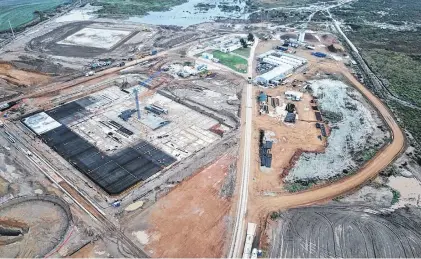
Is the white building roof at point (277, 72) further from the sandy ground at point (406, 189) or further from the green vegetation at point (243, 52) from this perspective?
the sandy ground at point (406, 189)

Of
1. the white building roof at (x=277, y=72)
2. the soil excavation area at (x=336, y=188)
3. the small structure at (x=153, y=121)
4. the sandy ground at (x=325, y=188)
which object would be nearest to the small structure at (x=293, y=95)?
the white building roof at (x=277, y=72)

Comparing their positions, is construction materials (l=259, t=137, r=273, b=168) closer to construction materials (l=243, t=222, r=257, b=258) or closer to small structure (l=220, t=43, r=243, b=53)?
construction materials (l=243, t=222, r=257, b=258)

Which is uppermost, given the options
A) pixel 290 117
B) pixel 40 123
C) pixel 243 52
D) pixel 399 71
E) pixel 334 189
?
pixel 243 52

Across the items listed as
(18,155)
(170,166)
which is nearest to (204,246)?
(170,166)

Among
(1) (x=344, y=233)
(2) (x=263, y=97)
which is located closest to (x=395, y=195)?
(1) (x=344, y=233)

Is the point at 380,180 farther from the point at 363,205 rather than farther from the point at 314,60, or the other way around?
the point at 314,60

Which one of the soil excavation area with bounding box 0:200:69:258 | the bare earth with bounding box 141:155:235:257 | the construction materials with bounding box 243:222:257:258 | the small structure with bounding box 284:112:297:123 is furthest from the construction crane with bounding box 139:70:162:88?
the construction materials with bounding box 243:222:257:258

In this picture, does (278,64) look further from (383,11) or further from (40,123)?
(383,11)
